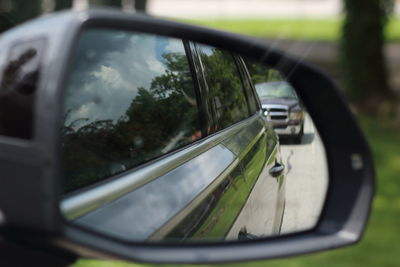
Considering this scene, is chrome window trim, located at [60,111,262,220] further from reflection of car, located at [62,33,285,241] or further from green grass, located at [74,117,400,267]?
green grass, located at [74,117,400,267]

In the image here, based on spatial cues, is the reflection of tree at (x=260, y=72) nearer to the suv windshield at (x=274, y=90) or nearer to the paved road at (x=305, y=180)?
the suv windshield at (x=274, y=90)

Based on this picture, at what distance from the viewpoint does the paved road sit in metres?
1.42

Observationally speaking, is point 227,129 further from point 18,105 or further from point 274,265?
point 274,265

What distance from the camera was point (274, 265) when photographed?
13.0ft

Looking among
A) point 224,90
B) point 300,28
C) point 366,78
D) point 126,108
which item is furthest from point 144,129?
point 300,28

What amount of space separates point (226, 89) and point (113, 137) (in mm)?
308

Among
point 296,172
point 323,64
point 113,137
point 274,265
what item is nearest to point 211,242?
point 296,172

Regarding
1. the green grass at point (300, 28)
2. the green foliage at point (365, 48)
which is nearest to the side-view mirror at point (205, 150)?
the green foliage at point (365, 48)

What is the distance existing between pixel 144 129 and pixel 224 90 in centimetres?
23

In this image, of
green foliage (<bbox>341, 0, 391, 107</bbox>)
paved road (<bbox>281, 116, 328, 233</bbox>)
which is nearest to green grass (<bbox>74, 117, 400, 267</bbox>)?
paved road (<bbox>281, 116, 328, 233</bbox>)

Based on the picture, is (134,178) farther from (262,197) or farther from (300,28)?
(300,28)

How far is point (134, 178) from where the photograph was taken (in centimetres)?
150

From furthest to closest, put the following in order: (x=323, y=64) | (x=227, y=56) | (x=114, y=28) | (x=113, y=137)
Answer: (x=323, y=64) < (x=113, y=137) < (x=227, y=56) < (x=114, y=28)

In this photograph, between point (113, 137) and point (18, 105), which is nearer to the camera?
point (18, 105)
